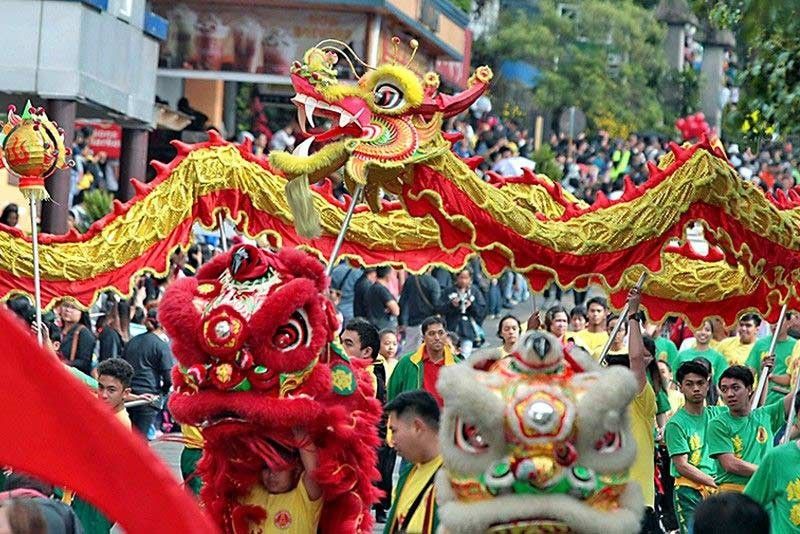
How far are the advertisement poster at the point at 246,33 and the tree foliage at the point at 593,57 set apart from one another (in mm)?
21861

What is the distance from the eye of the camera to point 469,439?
669 cm

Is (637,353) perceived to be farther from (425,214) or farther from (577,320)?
(577,320)

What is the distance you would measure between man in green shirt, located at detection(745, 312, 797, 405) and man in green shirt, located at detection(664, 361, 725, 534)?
2.15 m

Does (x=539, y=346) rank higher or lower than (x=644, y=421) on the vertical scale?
higher

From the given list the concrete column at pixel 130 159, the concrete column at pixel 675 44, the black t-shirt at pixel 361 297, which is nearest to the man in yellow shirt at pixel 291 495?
the black t-shirt at pixel 361 297

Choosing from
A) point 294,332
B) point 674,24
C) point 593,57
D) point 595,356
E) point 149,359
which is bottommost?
point 149,359

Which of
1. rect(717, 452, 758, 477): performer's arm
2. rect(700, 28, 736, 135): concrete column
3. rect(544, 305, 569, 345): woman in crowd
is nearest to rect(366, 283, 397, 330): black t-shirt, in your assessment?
rect(544, 305, 569, 345): woman in crowd

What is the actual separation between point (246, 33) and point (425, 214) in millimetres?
22250

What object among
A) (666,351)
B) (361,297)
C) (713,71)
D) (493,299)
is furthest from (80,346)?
(713,71)

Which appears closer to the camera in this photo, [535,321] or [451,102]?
[451,102]

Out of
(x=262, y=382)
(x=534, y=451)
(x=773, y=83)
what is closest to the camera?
(x=534, y=451)

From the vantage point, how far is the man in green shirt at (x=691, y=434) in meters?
11.9

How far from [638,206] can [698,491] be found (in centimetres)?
176

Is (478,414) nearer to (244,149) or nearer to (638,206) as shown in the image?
(638,206)
